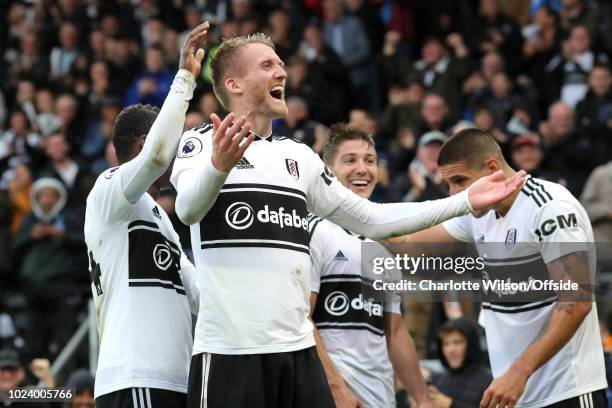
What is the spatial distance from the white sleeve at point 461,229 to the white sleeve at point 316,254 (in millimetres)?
868

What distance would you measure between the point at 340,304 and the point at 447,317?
423 centimetres

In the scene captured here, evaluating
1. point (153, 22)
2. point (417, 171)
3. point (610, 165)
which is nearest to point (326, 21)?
point (153, 22)

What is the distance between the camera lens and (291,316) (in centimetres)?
577

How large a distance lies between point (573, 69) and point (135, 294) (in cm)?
968

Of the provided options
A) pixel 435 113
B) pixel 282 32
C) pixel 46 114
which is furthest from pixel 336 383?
pixel 46 114

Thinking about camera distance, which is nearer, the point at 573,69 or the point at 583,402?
the point at 583,402

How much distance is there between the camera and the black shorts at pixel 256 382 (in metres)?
5.62

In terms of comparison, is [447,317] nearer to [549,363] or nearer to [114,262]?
[549,363]

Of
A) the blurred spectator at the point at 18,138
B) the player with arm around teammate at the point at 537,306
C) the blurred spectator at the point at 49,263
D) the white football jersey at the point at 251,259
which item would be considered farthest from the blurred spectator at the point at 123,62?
the white football jersey at the point at 251,259

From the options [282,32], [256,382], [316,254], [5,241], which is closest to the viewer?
[256,382]

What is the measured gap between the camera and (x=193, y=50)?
19.5 feet

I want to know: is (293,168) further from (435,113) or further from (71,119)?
(71,119)

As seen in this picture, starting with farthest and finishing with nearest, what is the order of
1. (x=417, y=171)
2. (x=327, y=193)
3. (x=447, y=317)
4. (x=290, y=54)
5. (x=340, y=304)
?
1. (x=290, y=54)
2. (x=417, y=171)
3. (x=447, y=317)
4. (x=340, y=304)
5. (x=327, y=193)

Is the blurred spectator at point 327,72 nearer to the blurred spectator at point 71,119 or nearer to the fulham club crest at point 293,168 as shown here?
the blurred spectator at point 71,119
